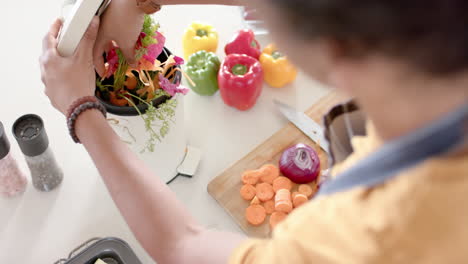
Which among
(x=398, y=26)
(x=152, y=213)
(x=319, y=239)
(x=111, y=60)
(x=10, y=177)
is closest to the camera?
(x=398, y=26)

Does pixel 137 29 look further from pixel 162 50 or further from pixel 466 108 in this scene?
pixel 466 108

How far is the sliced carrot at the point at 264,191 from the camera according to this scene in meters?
0.84

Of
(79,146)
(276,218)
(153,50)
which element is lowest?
(276,218)

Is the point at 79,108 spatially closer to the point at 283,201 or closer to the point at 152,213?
the point at 152,213

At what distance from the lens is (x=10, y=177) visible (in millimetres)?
838

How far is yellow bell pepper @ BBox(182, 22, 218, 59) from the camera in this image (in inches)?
40.6

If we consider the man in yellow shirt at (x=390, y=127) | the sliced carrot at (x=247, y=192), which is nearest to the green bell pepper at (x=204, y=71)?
the sliced carrot at (x=247, y=192)

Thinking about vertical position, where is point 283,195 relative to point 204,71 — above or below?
below

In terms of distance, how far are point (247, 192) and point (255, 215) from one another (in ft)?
0.16

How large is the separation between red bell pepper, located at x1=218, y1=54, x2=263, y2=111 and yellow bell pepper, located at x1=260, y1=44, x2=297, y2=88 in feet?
0.11

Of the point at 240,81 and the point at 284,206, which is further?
the point at 240,81

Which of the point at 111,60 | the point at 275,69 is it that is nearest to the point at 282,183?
the point at 275,69

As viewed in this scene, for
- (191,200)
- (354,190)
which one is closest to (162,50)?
(191,200)

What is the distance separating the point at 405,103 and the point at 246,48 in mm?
737
